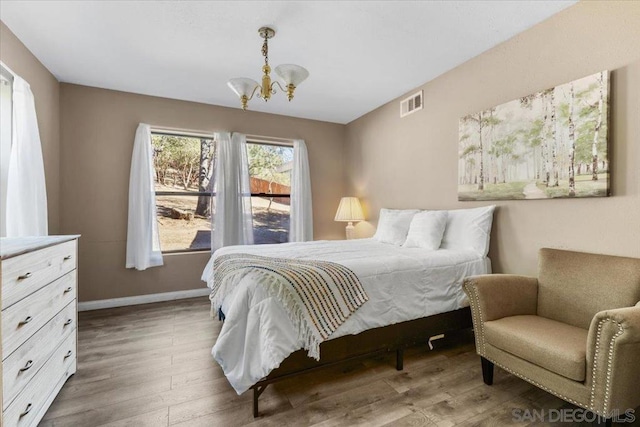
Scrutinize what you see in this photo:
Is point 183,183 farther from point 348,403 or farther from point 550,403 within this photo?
point 550,403

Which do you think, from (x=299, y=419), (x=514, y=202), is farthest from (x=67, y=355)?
(x=514, y=202)

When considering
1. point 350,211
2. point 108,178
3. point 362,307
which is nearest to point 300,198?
point 350,211

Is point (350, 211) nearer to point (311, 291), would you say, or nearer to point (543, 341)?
point (311, 291)

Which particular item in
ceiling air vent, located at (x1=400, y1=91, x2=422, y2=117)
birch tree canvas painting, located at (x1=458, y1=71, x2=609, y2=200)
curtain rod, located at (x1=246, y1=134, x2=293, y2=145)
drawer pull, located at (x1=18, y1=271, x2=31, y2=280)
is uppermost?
ceiling air vent, located at (x1=400, y1=91, x2=422, y2=117)

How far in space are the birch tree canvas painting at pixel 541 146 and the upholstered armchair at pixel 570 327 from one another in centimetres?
52

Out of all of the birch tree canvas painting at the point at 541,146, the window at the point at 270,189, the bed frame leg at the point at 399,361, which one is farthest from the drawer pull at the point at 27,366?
the birch tree canvas painting at the point at 541,146

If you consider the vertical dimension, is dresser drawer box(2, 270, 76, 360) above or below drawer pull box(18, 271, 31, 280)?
Answer: below

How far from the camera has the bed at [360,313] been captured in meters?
1.60

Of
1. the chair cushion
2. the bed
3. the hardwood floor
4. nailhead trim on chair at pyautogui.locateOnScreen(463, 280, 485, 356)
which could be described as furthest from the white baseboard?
the chair cushion

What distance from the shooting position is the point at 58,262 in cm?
175

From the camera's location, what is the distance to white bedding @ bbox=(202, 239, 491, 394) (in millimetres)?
1591

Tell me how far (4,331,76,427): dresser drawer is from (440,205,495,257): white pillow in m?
2.96

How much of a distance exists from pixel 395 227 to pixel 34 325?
2890 mm

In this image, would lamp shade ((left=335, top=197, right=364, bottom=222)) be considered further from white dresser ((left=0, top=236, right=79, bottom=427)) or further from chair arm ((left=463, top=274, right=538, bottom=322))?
white dresser ((left=0, top=236, right=79, bottom=427))
